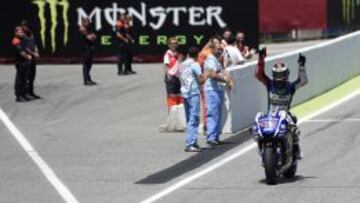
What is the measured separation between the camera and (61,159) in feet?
55.2

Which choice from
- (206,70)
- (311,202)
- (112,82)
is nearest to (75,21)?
(112,82)

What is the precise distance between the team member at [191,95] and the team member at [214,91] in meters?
0.30

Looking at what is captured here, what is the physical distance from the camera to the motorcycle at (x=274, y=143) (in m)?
13.4

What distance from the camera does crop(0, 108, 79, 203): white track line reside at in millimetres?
13366

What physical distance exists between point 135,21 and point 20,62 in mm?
9487

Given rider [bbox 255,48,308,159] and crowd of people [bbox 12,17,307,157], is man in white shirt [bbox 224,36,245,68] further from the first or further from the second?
rider [bbox 255,48,308,159]

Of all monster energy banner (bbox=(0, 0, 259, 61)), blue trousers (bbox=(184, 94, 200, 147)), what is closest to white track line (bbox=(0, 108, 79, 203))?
blue trousers (bbox=(184, 94, 200, 147))

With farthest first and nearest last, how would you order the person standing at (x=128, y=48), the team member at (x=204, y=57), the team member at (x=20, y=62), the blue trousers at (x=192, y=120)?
the person standing at (x=128, y=48) → the team member at (x=20, y=62) → the team member at (x=204, y=57) → the blue trousers at (x=192, y=120)

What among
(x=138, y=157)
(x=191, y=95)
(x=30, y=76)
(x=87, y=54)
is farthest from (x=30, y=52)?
(x=138, y=157)

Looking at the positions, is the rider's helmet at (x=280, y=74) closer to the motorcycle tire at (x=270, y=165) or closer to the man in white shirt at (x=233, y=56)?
the motorcycle tire at (x=270, y=165)

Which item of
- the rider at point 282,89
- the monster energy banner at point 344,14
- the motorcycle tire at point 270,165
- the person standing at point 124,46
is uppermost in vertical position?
the rider at point 282,89

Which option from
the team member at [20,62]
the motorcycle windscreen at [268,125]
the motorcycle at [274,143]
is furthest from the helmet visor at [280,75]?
the team member at [20,62]

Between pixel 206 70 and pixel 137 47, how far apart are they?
16.9 meters

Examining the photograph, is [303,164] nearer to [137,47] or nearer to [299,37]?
[137,47]
